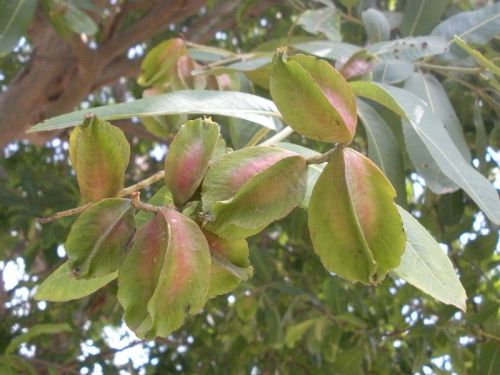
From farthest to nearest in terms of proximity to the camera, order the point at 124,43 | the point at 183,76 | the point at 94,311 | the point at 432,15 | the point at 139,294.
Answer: the point at 94,311, the point at 124,43, the point at 432,15, the point at 183,76, the point at 139,294

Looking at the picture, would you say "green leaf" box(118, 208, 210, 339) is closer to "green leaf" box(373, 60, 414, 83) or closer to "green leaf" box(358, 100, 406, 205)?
"green leaf" box(358, 100, 406, 205)

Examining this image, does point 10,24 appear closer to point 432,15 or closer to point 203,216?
point 432,15

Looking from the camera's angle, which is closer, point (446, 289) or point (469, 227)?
point (446, 289)

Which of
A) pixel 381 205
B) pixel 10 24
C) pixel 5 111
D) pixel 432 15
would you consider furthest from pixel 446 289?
pixel 5 111

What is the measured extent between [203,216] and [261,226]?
1.8 inches

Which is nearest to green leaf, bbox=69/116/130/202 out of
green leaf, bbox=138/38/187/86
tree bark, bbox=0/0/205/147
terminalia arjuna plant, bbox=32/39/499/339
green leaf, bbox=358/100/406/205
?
terminalia arjuna plant, bbox=32/39/499/339

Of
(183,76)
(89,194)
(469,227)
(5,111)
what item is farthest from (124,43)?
(89,194)

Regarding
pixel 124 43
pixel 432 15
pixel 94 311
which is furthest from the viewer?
pixel 94 311

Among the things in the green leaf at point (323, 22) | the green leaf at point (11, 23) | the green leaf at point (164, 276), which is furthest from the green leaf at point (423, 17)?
the green leaf at point (164, 276)

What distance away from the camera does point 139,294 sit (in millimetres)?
578

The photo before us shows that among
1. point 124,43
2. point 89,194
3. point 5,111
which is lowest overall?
point 5,111

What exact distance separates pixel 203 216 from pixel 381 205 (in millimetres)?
139

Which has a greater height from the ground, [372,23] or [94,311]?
[372,23]

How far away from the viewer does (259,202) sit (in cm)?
58
